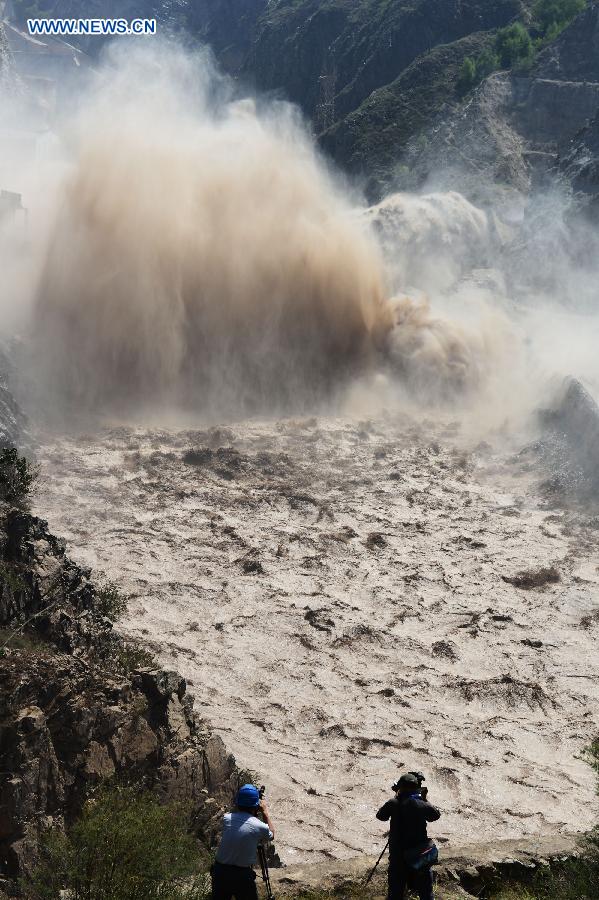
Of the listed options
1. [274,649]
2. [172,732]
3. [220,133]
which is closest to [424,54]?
[220,133]

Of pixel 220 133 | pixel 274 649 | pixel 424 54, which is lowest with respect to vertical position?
pixel 274 649

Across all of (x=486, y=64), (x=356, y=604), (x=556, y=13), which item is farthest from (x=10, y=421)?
(x=556, y=13)

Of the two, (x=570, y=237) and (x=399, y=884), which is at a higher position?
(x=570, y=237)

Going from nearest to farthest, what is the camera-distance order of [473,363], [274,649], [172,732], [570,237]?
[172,732]
[274,649]
[473,363]
[570,237]

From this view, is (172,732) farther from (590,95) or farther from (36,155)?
(590,95)

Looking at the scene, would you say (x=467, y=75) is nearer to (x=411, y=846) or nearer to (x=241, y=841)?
(x=411, y=846)

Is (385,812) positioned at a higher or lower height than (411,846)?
higher

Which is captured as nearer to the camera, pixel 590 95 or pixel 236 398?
pixel 236 398
